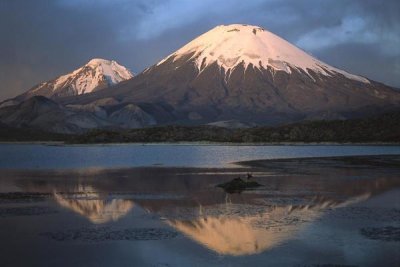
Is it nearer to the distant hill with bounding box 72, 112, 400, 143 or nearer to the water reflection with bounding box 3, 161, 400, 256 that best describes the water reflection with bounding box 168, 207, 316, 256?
the water reflection with bounding box 3, 161, 400, 256

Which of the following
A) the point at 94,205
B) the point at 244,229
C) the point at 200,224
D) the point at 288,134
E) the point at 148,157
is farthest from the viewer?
the point at 288,134

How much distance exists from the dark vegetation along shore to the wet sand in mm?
90285

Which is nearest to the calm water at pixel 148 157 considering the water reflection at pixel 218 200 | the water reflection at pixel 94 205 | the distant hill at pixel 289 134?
the water reflection at pixel 218 200

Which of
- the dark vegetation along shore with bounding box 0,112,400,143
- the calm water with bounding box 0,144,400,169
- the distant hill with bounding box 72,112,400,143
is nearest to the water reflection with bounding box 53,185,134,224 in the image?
the calm water with bounding box 0,144,400,169

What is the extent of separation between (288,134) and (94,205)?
374 feet

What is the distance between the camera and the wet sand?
16.5 meters

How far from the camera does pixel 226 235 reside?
1947 cm

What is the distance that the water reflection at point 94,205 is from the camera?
23.8m

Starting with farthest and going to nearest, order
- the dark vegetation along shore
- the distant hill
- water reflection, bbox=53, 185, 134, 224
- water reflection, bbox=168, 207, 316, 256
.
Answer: the distant hill < the dark vegetation along shore < water reflection, bbox=53, 185, 134, 224 < water reflection, bbox=168, 207, 316, 256

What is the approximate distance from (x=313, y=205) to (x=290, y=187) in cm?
813

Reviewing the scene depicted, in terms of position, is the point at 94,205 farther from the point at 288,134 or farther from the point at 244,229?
the point at 288,134

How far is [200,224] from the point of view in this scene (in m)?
21.7

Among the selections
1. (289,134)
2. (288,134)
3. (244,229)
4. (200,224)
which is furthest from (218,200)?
(288,134)

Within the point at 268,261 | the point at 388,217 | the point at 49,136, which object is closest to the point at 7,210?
the point at 268,261
